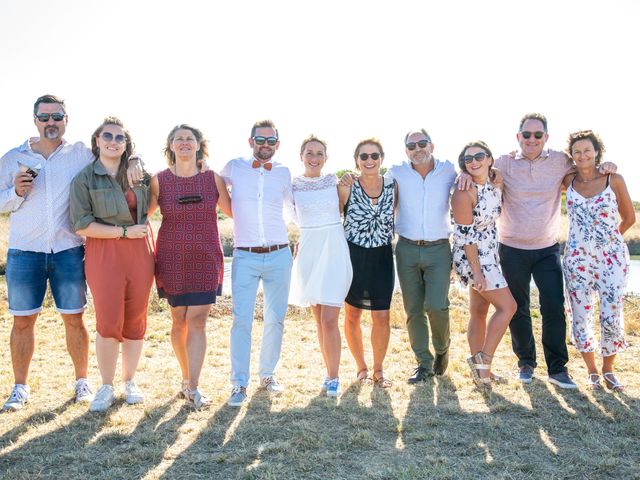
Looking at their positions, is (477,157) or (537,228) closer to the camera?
(477,157)

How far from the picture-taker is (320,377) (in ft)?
19.3

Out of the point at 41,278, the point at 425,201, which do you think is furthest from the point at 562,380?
the point at 41,278

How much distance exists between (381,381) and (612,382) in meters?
1.91

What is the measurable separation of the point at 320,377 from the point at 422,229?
1.66 metres

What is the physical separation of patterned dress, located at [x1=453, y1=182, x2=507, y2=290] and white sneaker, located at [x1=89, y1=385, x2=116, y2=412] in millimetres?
2991

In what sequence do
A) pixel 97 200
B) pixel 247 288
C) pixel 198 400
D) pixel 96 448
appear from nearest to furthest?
pixel 96 448
pixel 97 200
pixel 198 400
pixel 247 288

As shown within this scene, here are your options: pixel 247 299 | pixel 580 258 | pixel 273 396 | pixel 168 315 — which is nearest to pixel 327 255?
pixel 247 299

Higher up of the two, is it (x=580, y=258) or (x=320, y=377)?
(x=580, y=258)

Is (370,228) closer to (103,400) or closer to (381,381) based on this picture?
(381,381)

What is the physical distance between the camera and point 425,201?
5457 mm

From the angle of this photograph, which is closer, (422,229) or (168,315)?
(422,229)

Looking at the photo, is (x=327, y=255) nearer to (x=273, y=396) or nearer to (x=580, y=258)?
(x=273, y=396)

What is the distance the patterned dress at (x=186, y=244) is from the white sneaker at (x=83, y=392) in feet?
3.33

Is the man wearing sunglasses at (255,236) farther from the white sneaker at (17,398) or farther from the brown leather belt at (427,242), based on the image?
the white sneaker at (17,398)
